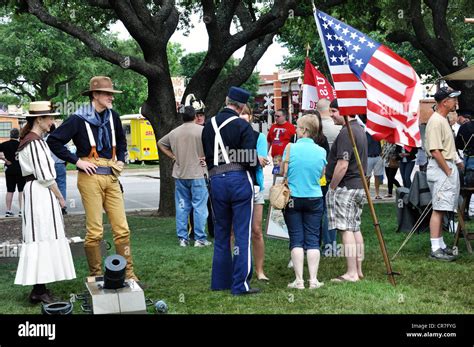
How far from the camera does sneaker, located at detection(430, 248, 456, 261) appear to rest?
8695 mm

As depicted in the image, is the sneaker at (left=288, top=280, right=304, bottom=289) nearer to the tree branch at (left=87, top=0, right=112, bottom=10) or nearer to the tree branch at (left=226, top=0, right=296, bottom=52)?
the tree branch at (left=226, top=0, right=296, bottom=52)

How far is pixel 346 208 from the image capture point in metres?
7.68

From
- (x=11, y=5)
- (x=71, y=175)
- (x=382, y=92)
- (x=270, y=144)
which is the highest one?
(x=11, y=5)

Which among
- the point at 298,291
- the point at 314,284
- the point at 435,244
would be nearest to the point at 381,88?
the point at 314,284

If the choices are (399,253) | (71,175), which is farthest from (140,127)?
(399,253)

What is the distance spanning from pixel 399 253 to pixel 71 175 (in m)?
25.1

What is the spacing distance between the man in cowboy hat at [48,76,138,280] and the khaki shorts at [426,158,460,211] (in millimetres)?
3746

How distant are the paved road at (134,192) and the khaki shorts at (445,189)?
919 centimetres

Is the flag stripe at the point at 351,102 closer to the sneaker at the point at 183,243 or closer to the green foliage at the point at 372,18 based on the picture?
the sneaker at the point at 183,243

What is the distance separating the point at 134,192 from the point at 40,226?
15.4 m

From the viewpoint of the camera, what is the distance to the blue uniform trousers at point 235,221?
7.12 meters

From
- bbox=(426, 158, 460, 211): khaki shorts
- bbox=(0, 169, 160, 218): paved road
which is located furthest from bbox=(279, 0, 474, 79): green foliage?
bbox=(426, 158, 460, 211): khaki shorts

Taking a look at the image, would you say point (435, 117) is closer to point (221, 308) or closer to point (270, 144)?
point (221, 308)
